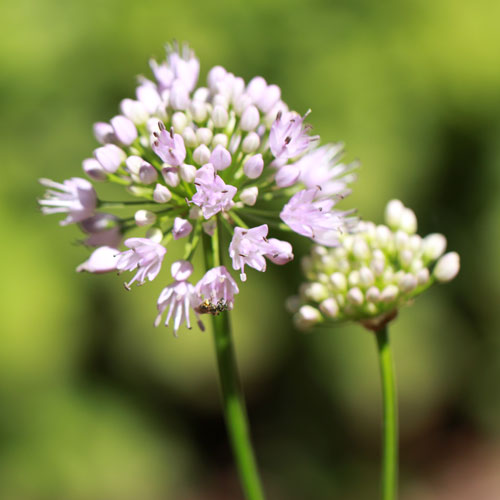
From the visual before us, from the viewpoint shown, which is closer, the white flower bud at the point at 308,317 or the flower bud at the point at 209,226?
the flower bud at the point at 209,226

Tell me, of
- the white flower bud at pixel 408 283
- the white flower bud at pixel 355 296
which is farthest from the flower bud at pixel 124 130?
the white flower bud at pixel 408 283

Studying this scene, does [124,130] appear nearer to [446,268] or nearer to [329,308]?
[329,308]

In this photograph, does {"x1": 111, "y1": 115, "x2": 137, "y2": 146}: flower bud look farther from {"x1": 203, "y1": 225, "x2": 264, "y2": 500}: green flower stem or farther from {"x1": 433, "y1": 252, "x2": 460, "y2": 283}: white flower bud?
{"x1": 433, "y1": 252, "x2": 460, "y2": 283}: white flower bud

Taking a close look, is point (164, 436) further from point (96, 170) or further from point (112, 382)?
point (96, 170)

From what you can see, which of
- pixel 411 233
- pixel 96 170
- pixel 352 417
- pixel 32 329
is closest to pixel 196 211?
pixel 96 170

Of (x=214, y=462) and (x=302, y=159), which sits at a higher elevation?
(x=302, y=159)

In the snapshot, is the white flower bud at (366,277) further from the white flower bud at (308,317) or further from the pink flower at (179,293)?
the pink flower at (179,293)

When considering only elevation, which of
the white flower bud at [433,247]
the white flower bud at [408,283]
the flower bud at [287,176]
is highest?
the flower bud at [287,176]
